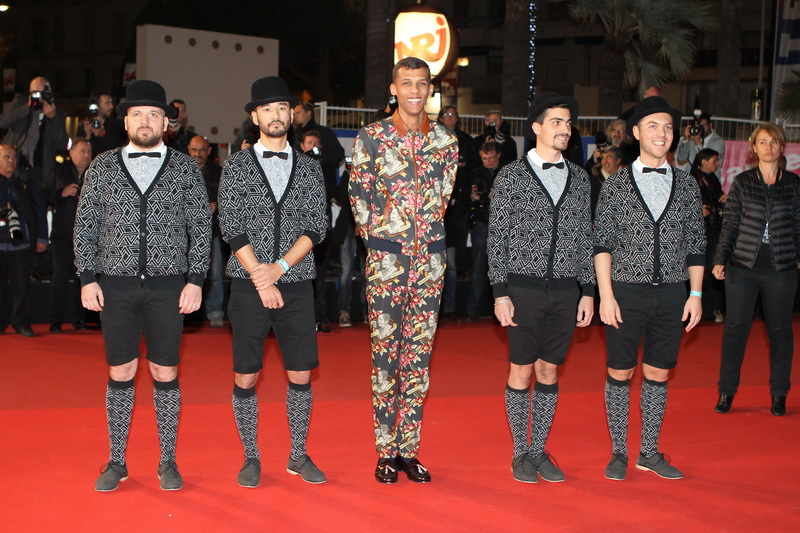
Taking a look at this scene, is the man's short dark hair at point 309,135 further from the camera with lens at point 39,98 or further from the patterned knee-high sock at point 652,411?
the patterned knee-high sock at point 652,411

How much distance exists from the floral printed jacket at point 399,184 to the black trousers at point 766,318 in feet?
8.60

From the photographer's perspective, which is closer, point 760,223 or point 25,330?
point 760,223

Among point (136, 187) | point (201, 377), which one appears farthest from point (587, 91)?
point (136, 187)

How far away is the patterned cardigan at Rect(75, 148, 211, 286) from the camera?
170 inches

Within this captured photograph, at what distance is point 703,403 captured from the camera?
21.2 feet

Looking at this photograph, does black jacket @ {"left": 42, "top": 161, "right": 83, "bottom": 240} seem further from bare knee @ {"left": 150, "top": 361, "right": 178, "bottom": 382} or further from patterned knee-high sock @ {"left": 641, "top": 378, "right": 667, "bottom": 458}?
patterned knee-high sock @ {"left": 641, "top": 378, "right": 667, "bottom": 458}

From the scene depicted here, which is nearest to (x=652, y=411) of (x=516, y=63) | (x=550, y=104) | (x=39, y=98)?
(x=550, y=104)

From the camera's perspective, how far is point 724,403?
6.24 meters

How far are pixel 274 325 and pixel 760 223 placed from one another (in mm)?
3383

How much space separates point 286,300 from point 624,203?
5.73 feet

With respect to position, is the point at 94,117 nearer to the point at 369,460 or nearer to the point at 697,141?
the point at 369,460

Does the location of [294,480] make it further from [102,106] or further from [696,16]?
[696,16]

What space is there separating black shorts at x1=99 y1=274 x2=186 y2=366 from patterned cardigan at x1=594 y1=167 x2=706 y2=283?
214 centimetres

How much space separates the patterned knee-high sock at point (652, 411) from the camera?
4816 mm
